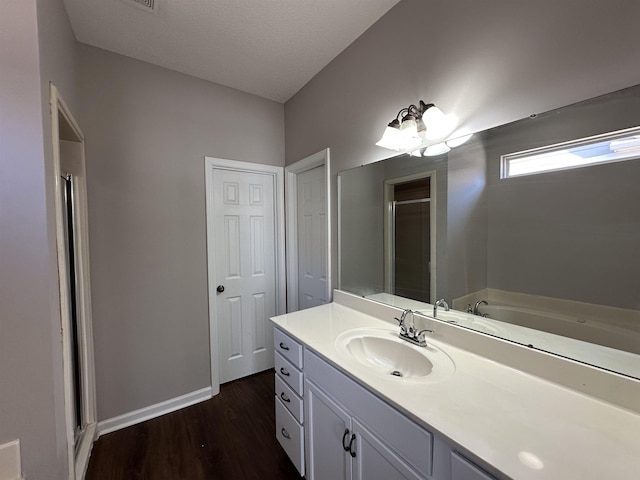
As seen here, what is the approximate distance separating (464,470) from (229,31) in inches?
92.1

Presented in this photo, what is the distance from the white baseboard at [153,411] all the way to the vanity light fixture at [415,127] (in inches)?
94.7

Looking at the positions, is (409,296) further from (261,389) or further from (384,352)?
Answer: (261,389)

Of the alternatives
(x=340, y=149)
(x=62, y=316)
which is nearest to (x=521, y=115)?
(x=340, y=149)

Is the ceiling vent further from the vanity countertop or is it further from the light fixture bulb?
the vanity countertop

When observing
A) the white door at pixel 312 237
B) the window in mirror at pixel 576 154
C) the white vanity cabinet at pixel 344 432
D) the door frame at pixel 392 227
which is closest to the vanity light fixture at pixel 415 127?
the door frame at pixel 392 227

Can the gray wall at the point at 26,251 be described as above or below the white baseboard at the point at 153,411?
above

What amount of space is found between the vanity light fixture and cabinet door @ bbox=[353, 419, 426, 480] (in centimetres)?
133

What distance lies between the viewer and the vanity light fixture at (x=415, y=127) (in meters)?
1.22

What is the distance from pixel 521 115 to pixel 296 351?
1456 mm

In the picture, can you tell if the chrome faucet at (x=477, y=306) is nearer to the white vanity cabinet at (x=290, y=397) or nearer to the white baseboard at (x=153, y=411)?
the white vanity cabinet at (x=290, y=397)

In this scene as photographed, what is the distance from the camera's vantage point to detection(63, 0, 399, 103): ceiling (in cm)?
144

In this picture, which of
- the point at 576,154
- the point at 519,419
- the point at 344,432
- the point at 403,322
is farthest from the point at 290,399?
the point at 576,154

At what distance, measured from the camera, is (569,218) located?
2.96 ft

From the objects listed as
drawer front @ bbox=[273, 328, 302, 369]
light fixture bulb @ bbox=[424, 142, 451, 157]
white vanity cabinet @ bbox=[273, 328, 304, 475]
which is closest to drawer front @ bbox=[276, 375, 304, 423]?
white vanity cabinet @ bbox=[273, 328, 304, 475]
